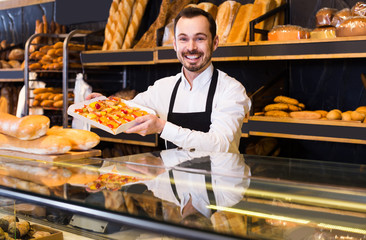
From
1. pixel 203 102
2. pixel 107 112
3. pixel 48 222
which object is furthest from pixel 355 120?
pixel 48 222

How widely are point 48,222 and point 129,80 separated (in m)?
2.69

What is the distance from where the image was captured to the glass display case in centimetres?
77

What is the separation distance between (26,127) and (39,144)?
68 mm

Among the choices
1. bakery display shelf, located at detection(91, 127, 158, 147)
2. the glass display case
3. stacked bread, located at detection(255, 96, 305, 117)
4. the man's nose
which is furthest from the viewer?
bakery display shelf, located at detection(91, 127, 158, 147)

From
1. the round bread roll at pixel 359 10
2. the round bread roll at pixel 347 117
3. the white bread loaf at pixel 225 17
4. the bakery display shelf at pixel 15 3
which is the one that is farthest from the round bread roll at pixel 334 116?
the bakery display shelf at pixel 15 3

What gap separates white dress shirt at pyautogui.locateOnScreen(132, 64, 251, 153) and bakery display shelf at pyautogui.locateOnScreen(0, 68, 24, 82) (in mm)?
2373

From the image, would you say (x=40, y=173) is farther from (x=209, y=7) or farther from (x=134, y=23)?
(x=134, y=23)

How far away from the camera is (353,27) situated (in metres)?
2.29

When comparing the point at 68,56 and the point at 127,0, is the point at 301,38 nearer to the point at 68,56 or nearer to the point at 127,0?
the point at 127,0

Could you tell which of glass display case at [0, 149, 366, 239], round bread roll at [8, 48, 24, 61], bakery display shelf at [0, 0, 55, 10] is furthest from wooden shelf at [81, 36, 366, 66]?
bakery display shelf at [0, 0, 55, 10]

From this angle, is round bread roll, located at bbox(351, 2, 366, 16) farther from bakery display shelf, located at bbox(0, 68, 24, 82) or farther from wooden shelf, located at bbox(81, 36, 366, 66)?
bakery display shelf, located at bbox(0, 68, 24, 82)

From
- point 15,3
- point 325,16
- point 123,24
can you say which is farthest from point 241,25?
point 15,3

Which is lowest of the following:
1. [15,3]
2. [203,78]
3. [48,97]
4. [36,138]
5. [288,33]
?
[48,97]

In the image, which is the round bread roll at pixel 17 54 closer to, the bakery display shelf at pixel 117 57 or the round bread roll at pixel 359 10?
the bakery display shelf at pixel 117 57
